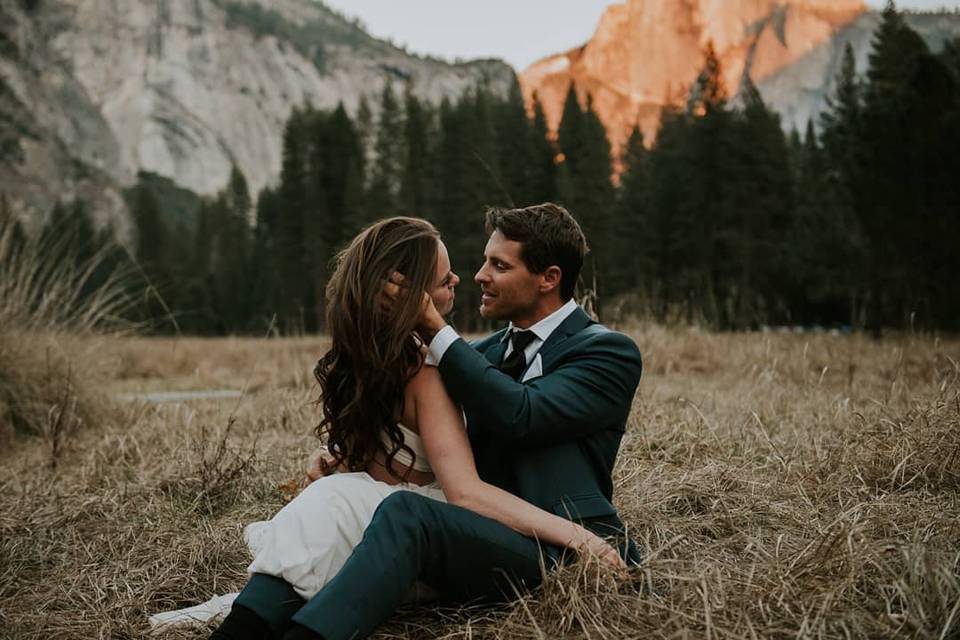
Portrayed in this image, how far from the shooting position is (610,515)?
254 centimetres

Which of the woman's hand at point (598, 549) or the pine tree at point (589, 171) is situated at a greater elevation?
the pine tree at point (589, 171)

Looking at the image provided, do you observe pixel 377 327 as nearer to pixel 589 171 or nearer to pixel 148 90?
pixel 589 171

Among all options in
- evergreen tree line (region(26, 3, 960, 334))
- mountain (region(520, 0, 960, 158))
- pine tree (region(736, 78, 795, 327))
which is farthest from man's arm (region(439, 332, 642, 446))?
mountain (region(520, 0, 960, 158))

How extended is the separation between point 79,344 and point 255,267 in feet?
137

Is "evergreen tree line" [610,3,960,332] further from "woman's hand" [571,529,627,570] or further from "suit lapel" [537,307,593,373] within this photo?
"woman's hand" [571,529,627,570]

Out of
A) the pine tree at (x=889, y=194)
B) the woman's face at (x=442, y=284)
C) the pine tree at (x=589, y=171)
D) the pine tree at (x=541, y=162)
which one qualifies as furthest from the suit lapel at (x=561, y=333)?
the pine tree at (x=541, y=162)

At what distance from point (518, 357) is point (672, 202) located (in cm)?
3282

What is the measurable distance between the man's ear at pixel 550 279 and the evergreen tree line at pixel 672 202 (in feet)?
29.0

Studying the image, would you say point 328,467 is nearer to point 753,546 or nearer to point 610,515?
point 610,515

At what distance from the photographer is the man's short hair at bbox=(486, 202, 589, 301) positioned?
274cm

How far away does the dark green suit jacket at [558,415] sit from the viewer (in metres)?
2.30

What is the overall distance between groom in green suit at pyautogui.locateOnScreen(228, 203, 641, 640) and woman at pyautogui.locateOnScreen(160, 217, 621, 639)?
0.21ft

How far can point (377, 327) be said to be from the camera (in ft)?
7.91

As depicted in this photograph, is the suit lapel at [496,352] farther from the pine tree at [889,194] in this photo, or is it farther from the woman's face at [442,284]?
the pine tree at [889,194]
